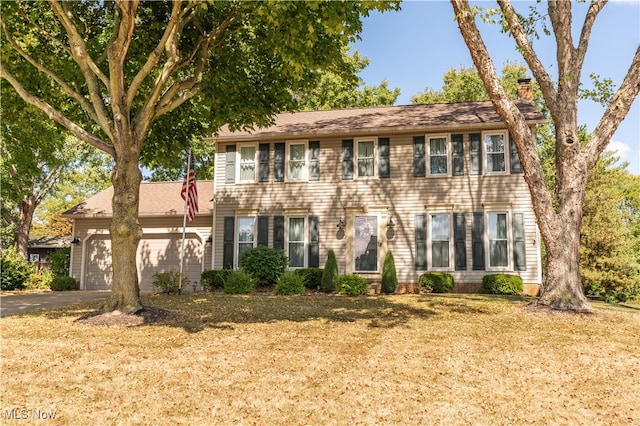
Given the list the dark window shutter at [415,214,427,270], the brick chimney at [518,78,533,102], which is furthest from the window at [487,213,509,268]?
the brick chimney at [518,78,533,102]

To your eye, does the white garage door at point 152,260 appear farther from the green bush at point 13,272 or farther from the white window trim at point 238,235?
the green bush at point 13,272

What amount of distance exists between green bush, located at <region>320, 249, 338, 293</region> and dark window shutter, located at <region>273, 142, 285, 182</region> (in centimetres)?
393

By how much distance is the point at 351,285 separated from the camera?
49.6ft

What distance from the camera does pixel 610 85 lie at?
11.5m

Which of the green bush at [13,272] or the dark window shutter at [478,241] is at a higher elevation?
the dark window shutter at [478,241]

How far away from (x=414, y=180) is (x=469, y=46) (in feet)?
21.9

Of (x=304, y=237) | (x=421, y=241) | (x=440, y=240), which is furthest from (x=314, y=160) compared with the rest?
(x=440, y=240)

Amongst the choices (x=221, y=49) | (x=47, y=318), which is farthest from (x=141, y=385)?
(x=221, y=49)

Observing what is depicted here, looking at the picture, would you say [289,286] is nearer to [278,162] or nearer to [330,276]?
[330,276]

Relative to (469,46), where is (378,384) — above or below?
below

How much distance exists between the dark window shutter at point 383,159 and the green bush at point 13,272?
15.7 metres

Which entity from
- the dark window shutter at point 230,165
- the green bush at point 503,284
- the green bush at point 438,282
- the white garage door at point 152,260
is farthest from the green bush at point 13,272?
the green bush at point 503,284

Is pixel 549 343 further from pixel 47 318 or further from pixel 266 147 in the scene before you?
pixel 266 147

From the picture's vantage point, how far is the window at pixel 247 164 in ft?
59.8
